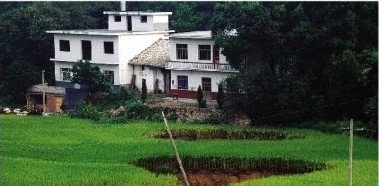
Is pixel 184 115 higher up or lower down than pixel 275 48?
lower down

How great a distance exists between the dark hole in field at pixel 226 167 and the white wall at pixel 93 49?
1821cm

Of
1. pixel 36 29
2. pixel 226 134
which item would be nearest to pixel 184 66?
pixel 226 134

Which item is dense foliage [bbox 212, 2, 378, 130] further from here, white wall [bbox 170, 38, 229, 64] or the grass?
white wall [bbox 170, 38, 229, 64]

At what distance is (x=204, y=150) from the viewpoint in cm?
2558

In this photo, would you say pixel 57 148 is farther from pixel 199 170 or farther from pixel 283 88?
pixel 283 88

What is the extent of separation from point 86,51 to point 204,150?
19106 millimetres

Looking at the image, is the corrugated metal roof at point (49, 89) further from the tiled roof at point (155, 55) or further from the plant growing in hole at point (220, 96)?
the plant growing in hole at point (220, 96)

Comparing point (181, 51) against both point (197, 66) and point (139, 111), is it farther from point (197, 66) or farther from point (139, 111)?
point (139, 111)

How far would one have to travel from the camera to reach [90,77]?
128 feet

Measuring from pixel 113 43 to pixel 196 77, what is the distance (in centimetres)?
570

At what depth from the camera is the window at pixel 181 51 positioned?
39844 millimetres

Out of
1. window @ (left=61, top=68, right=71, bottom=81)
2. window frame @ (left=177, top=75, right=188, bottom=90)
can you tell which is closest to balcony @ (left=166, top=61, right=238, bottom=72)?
window frame @ (left=177, top=75, right=188, bottom=90)

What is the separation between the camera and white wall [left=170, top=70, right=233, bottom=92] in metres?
38.3

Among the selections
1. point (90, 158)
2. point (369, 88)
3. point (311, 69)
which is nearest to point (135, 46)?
point (311, 69)
